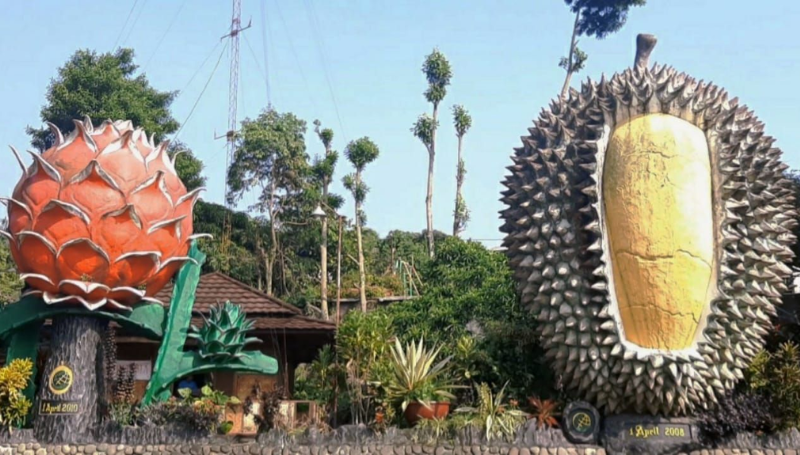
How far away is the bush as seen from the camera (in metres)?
11.4

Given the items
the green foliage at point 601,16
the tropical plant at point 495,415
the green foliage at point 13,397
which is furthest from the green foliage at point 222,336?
the green foliage at point 601,16

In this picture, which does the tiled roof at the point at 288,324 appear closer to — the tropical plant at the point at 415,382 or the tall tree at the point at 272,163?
the tropical plant at the point at 415,382

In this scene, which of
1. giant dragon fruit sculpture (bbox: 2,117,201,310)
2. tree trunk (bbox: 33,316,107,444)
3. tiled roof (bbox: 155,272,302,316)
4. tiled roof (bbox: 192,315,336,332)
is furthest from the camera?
tiled roof (bbox: 155,272,302,316)

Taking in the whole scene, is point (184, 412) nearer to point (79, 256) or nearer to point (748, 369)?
point (79, 256)

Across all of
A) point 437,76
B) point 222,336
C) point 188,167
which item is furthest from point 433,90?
point 222,336

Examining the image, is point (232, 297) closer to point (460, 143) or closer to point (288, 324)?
point (288, 324)

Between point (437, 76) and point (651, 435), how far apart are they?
22698 millimetres

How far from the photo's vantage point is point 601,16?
32094 millimetres

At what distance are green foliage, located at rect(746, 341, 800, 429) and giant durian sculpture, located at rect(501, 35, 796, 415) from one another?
35 centimetres

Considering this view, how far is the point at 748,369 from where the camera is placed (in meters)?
12.0

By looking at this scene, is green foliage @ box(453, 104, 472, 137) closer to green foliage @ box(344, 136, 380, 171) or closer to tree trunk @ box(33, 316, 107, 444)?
green foliage @ box(344, 136, 380, 171)

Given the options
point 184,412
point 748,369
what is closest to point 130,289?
point 184,412

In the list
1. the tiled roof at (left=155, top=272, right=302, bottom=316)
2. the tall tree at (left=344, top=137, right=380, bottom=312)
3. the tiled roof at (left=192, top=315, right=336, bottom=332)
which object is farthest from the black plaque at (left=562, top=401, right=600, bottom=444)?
the tall tree at (left=344, top=137, right=380, bottom=312)

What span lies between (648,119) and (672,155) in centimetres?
70
